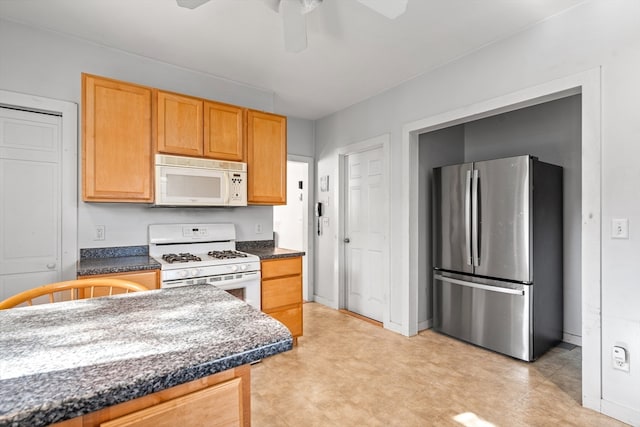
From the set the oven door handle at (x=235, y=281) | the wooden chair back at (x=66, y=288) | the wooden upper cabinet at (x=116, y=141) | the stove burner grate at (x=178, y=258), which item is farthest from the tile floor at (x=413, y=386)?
the wooden upper cabinet at (x=116, y=141)

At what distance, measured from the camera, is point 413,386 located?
2.39 meters

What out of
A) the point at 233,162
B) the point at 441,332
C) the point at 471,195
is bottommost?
the point at 441,332

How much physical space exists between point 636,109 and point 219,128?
297 centimetres

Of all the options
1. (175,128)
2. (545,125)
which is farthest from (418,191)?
(175,128)

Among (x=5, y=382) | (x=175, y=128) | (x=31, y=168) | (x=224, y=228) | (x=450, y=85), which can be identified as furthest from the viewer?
(x=224, y=228)

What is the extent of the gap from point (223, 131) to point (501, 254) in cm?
272

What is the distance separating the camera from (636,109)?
75.9 inches

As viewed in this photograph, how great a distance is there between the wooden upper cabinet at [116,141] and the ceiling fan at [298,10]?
104cm

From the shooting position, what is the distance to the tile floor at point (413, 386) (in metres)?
2.01

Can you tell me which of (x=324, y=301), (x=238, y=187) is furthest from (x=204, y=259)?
(x=324, y=301)

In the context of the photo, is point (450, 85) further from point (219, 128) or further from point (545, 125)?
point (219, 128)

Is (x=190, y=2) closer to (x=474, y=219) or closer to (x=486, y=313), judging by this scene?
(x=474, y=219)

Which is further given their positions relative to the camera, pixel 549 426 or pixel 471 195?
pixel 471 195

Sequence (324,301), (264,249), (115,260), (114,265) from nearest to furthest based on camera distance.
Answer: (114,265) < (115,260) < (264,249) < (324,301)
